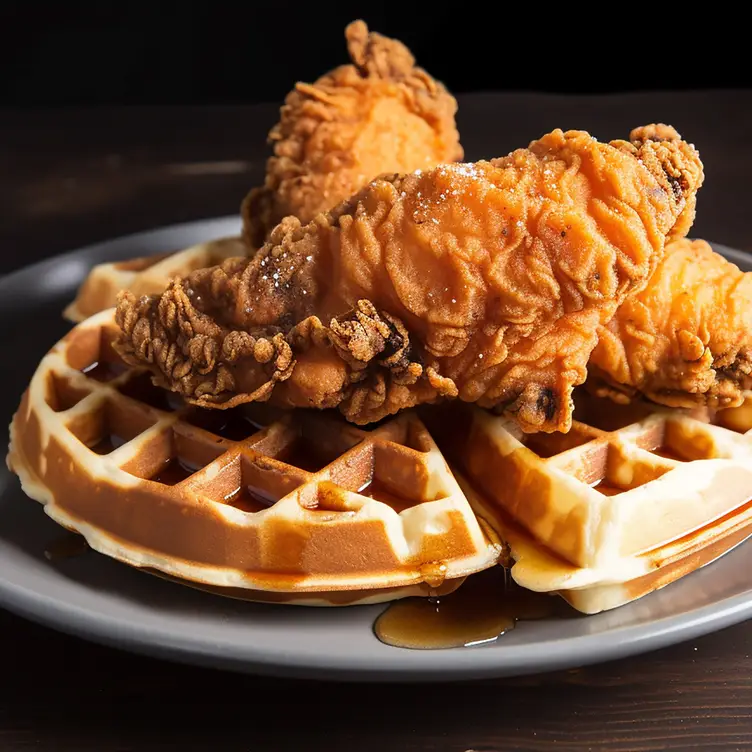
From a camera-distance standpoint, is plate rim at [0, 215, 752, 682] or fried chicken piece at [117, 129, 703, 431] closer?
plate rim at [0, 215, 752, 682]

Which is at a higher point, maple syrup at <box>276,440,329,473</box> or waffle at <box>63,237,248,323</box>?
waffle at <box>63,237,248,323</box>

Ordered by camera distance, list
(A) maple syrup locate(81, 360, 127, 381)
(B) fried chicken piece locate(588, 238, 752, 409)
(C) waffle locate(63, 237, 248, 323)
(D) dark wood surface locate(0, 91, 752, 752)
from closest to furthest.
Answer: (D) dark wood surface locate(0, 91, 752, 752) < (B) fried chicken piece locate(588, 238, 752, 409) < (A) maple syrup locate(81, 360, 127, 381) < (C) waffle locate(63, 237, 248, 323)

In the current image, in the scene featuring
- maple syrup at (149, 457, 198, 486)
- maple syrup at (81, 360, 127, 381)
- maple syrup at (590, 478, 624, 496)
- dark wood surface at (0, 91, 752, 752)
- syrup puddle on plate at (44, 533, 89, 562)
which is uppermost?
maple syrup at (81, 360, 127, 381)

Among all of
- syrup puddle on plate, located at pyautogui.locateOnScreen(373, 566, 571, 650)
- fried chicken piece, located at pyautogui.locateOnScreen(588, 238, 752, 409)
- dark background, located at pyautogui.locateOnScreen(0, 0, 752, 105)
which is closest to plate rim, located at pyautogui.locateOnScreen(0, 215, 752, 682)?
syrup puddle on plate, located at pyautogui.locateOnScreen(373, 566, 571, 650)

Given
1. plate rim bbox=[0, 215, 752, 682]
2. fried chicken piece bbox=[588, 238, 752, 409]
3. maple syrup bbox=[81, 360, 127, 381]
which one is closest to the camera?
plate rim bbox=[0, 215, 752, 682]

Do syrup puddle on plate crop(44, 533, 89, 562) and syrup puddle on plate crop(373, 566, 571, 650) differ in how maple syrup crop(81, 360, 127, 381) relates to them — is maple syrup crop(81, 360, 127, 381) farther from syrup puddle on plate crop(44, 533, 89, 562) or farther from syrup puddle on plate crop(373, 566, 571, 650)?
syrup puddle on plate crop(373, 566, 571, 650)

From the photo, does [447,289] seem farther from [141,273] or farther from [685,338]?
[141,273]

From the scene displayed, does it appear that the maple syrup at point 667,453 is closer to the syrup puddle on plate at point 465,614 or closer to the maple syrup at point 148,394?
the syrup puddle on plate at point 465,614

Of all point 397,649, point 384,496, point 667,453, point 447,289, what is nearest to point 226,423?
point 384,496
